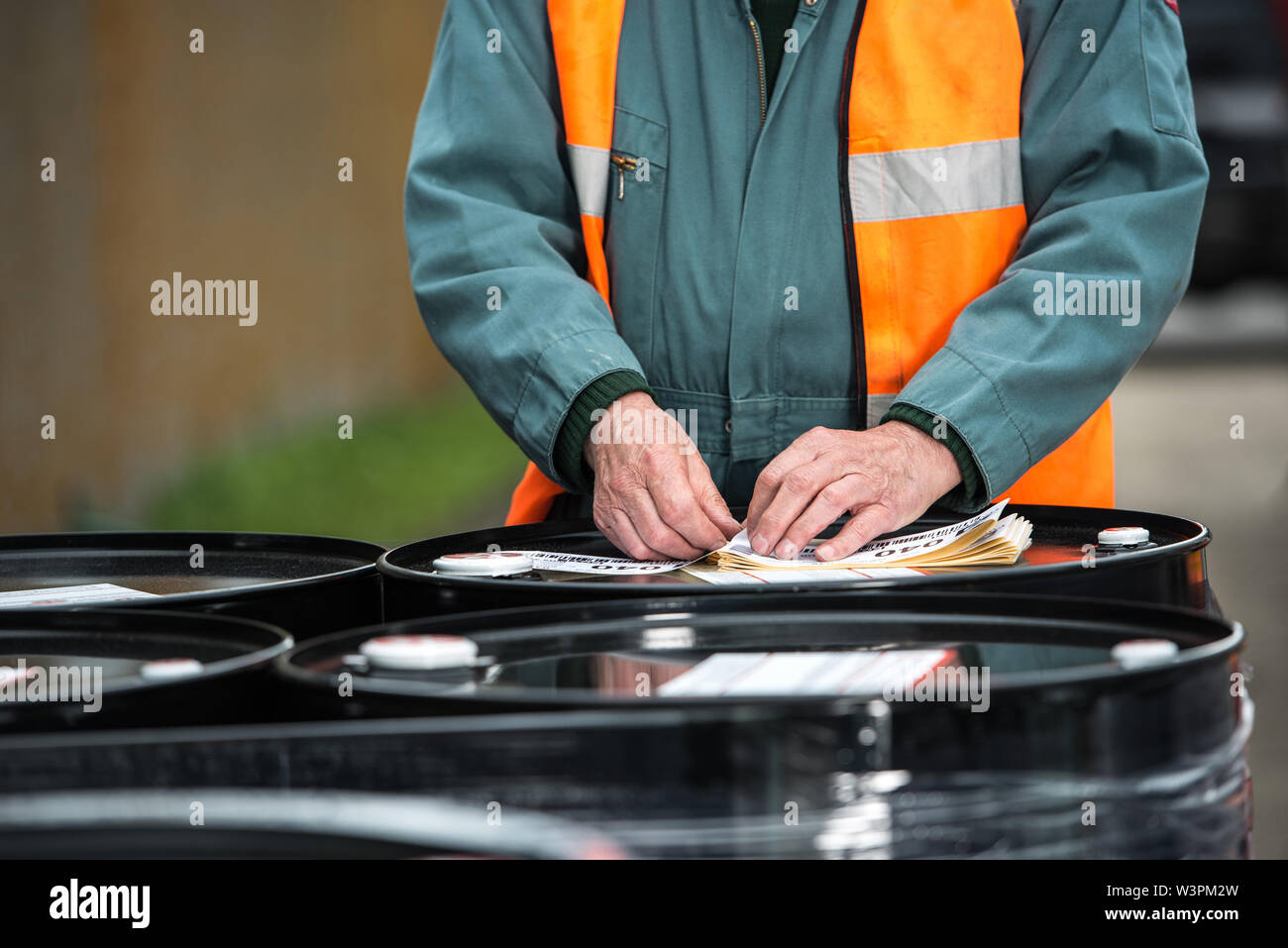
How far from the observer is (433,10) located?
22.5 feet

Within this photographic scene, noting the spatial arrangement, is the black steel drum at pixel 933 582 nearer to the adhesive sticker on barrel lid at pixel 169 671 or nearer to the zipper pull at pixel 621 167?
the adhesive sticker on barrel lid at pixel 169 671

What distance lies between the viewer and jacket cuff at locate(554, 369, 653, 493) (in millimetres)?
1437

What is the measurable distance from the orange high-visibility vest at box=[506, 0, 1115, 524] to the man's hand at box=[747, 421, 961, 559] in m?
0.18

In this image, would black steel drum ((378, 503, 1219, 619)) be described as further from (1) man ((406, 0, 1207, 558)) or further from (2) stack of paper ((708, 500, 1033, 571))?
(1) man ((406, 0, 1207, 558))

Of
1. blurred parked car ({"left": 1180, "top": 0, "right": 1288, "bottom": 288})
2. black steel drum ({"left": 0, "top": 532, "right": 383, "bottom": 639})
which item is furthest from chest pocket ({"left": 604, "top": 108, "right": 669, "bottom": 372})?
blurred parked car ({"left": 1180, "top": 0, "right": 1288, "bottom": 288})

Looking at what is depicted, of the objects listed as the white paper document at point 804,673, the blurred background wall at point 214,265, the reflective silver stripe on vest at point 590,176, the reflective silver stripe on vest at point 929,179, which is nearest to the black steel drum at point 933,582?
the white paper document at point 804,673

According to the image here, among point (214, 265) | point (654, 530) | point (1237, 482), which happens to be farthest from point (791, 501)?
point (1237, 482)

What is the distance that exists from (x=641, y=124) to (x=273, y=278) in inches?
184

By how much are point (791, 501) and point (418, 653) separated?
1.79 feet

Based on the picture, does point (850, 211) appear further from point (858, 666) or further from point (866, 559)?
point (858, 666)

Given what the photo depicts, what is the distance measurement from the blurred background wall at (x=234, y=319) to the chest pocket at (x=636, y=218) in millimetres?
2680

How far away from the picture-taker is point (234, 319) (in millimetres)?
5746
